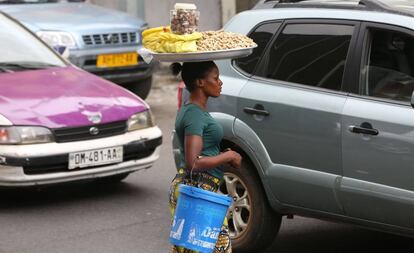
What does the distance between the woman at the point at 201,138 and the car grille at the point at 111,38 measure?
6656 millimetres

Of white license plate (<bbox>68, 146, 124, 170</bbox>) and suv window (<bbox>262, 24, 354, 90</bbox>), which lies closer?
suv window (<bbox>262, 24, 354, 90</bbox>)

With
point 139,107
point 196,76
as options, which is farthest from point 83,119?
point 196,76

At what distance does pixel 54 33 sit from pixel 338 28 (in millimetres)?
6008

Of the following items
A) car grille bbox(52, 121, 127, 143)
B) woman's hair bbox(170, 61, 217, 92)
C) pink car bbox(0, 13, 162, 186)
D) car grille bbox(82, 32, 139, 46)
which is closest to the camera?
woman's hair bbox(170, 61, 217, 92)

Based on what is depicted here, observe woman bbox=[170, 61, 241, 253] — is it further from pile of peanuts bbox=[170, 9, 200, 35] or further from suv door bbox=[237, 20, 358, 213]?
suv door bbox=[237, 20, 358, 213]

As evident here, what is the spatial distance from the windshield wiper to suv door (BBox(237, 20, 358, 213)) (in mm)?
2804

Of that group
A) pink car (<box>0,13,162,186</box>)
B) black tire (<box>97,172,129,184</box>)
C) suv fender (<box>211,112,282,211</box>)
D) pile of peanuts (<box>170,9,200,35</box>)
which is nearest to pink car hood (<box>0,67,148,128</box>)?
pink car (<box>0,13,162,186</box>)

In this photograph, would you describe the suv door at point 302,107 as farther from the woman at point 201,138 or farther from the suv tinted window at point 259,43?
the woman at point 201,138

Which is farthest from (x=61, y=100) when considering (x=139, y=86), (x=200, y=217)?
(x=139, y=86)

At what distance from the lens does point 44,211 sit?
6.98 m

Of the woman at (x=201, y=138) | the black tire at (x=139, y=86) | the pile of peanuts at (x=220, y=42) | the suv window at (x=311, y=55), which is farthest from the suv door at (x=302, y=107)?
the black tire at (x=139, y=86)

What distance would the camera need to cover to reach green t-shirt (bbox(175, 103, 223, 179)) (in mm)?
4184

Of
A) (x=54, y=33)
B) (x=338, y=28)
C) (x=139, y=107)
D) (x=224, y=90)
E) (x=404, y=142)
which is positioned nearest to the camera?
(x=404, y=142)

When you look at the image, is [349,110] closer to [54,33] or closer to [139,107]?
[139,107]
